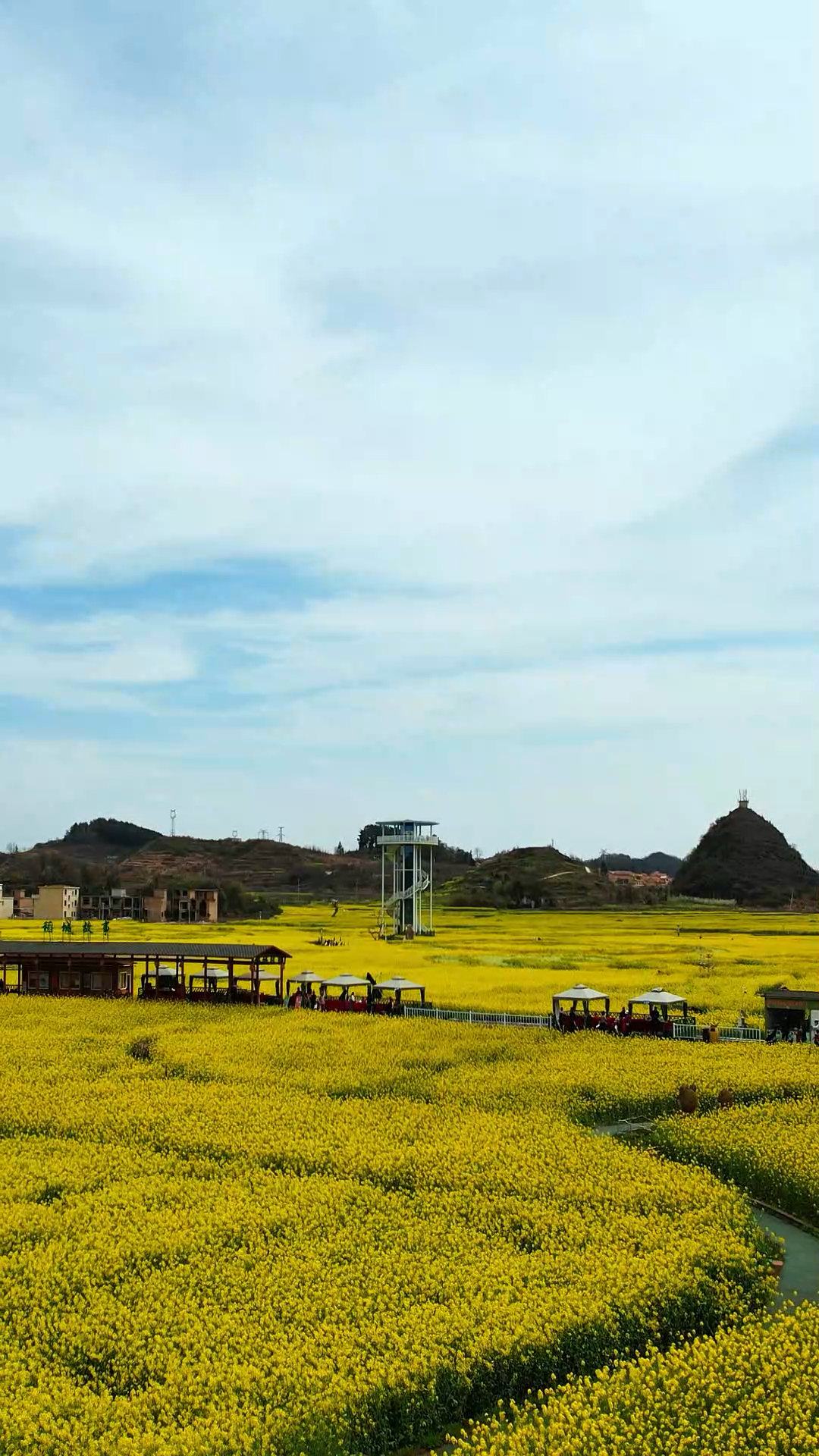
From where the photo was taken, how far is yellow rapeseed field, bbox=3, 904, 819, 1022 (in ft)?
198

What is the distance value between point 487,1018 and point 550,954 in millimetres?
36294

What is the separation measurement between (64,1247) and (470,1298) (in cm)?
863

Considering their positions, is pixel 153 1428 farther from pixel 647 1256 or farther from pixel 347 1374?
pixel 647 1256

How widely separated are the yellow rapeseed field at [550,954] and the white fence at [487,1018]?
360 cm

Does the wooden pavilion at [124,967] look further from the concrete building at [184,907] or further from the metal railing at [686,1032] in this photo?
the concrete building at [184,907]

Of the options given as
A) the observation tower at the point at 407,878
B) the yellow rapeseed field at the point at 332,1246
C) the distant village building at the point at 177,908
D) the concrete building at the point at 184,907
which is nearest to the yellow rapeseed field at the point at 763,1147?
the yellow rapeseed field at the point at 332,1246

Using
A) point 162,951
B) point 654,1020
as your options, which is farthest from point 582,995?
point 162,951

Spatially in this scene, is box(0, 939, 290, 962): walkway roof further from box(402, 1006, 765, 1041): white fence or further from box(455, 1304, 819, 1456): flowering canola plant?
box(455, 1304, 819, 1456): flowering canola plant

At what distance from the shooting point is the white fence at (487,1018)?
48.9m

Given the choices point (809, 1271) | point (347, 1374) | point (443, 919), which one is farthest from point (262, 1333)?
point (443, 919)

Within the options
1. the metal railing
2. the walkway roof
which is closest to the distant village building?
the walkway roof

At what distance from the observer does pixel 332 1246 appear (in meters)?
22.5

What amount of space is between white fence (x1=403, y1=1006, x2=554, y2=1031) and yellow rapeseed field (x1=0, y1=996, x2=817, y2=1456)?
9.51m

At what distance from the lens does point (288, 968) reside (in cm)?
6931
